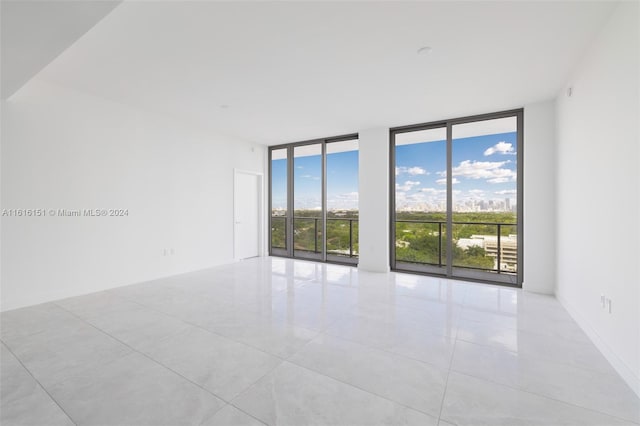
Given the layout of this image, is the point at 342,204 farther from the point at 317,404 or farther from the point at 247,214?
the point at 317,404

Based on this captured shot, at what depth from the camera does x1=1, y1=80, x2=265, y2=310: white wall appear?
3.48m

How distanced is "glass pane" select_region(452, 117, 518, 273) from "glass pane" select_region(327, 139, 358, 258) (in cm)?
214

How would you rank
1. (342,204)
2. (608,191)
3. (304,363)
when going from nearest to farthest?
(304,363), (608,191), (342,204)

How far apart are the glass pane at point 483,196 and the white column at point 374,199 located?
118 cm

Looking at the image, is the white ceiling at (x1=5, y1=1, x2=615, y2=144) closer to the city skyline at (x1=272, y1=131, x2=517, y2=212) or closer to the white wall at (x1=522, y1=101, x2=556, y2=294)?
the white wall at (x1=522, y1=101, x2=556, y2=294)

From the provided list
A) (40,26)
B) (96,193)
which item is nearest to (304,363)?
(40,26)

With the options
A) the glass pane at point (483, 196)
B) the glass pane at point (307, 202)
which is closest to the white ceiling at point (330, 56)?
the glass pane at point (483, 196)

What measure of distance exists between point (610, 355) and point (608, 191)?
4.23ft

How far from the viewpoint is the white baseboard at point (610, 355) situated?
196cm

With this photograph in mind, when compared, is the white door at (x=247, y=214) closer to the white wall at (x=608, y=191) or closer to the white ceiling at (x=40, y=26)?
the white ceiling at (x=40, y=26)

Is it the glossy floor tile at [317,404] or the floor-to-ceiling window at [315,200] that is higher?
the floor-to-ceiling window at [315,200]

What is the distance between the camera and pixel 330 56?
2914 mm

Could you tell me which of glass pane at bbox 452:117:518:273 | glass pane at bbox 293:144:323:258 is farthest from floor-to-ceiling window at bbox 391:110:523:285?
glass pane at bbox 293:144:323:258

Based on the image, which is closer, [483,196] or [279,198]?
[483,196]
